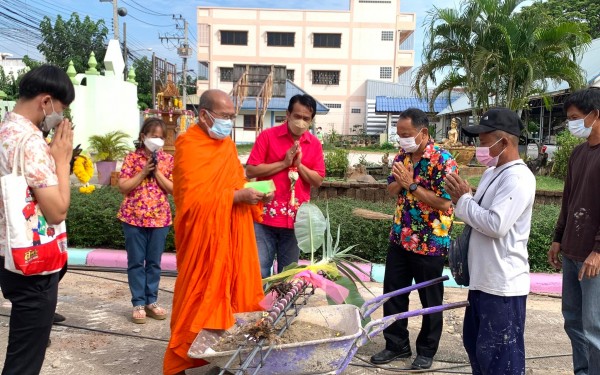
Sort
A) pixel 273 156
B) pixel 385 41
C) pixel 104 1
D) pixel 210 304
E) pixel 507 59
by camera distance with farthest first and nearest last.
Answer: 1. pixel 385 41
2. pixel 104 1
3. pixel 507 59
4. pixel 273 156
5. pixel 210 304

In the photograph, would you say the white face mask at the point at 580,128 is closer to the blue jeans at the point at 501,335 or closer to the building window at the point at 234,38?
the blue jeans at the point at 501,335

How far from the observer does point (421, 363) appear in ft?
11.7

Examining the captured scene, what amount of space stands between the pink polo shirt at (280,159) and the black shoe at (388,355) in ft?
3.72

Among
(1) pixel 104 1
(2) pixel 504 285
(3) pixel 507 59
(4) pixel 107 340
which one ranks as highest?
(1) pixel 104 1

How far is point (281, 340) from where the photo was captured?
257 centimetres

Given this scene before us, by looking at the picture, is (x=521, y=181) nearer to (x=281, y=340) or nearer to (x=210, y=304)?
(x=281, y=340)

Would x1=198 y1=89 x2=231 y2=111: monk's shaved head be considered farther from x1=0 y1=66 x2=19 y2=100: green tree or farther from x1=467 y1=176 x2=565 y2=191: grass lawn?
x1=0 y1=66 x2=19 y2=100: green tree

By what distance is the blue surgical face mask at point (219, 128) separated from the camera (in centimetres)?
317

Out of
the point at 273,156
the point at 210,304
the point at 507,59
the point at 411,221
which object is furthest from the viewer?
the point at 507,59

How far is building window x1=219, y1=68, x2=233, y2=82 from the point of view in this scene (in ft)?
123

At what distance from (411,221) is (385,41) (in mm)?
36135

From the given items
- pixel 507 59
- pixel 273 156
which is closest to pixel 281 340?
pixel 273 156

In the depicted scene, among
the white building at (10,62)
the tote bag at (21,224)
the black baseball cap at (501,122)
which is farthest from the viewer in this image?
the white building at (10,62)

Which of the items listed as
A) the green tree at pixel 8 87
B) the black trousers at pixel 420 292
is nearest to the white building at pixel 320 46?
the green tree at pixel 8 87
